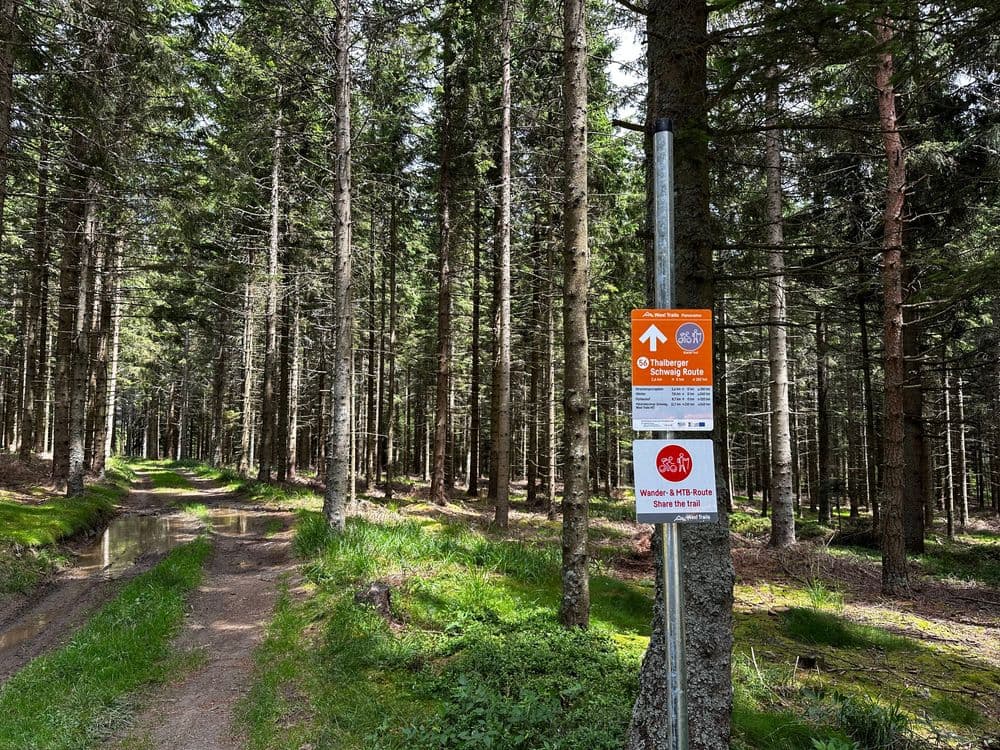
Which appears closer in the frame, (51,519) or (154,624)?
(154,624)

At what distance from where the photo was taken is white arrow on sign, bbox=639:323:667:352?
2.74m

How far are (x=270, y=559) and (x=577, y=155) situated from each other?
32.0 ft

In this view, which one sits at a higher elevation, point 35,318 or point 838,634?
point 35,318

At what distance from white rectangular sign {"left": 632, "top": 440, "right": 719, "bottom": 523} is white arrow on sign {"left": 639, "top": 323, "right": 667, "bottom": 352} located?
491 millimetres

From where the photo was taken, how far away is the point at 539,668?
5.44 m

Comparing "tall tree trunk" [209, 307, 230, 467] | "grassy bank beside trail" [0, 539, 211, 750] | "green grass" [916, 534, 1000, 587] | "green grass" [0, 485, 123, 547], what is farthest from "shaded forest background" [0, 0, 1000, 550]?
"grassy bank beside trail" [0, 539, 211, 750]

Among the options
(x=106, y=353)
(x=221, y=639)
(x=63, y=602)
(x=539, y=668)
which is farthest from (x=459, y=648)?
(x=106, y=353)

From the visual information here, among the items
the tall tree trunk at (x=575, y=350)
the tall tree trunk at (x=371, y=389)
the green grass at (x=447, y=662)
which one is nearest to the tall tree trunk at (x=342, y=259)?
the green grass at (x=447, y=662)

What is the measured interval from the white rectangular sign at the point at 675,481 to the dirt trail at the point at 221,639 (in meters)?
4.43

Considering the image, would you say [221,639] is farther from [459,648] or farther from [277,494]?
[277,494]

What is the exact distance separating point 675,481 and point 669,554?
14.0 inches

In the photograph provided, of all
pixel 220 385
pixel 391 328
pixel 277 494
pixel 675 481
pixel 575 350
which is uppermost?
pixel 391 328

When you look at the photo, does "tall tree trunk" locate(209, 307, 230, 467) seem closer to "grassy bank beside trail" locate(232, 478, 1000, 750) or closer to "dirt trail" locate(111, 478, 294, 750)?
"dirt trail" locate(111, 478, 294, 750)

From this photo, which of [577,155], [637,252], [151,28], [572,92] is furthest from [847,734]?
[151,28]
